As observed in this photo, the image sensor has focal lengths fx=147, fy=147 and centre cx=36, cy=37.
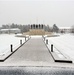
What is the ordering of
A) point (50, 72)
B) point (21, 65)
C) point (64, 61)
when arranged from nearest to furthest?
point (50, 72) → point (21, 65) → point (64, 61)

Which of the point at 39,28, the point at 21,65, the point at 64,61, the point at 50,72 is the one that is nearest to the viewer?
the point at 50,72

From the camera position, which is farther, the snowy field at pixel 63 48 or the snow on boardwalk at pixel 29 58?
the snowy field at pixel 63 48

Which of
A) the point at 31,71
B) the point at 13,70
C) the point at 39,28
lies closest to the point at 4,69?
the point at 13,70

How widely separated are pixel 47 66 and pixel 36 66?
1.77ft

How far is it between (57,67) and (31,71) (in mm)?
1271

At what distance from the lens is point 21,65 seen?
24.1ft

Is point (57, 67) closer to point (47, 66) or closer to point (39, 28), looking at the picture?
point (47, 66)

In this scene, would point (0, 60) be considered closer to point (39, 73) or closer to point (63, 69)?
point (39, 73)

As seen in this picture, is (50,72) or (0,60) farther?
(0,60)

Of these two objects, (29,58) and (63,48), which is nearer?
(29,58)

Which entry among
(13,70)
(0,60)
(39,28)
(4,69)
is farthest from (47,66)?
(39,28)

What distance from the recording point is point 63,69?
6988mm

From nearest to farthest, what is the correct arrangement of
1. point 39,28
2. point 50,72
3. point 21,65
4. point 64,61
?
point 50,72, point 21,65, point 64,61, point 39,28

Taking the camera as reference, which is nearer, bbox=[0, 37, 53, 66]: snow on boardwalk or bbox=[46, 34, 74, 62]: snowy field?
bbox=[0, 37, 53, 66]: snow on boardwalk
